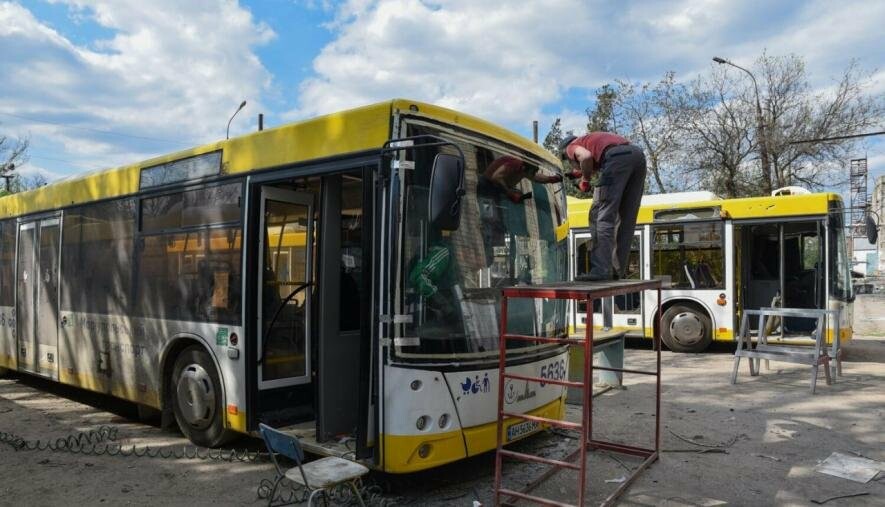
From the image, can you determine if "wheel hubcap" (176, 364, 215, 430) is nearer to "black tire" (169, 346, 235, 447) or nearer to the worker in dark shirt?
"black tire" (169, 346, 235, 447)

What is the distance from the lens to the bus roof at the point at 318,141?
4562mm

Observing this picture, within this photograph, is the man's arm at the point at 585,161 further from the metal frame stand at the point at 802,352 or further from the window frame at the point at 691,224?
the window frame at the point at 691,224

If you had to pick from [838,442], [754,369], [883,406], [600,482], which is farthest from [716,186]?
[600,482]

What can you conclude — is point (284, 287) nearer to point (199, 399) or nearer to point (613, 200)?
point (199, 399)

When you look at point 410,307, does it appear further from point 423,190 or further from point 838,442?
point 838,442

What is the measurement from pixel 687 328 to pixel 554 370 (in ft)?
25.7

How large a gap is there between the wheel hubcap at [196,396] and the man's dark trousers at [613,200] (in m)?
3.58

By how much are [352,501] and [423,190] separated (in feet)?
7.51

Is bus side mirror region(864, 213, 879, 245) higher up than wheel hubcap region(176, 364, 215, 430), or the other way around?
bus side mirror region(864, 213, 879, 245)

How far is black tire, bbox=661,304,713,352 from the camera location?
40.2ft

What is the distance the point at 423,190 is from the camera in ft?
14.6

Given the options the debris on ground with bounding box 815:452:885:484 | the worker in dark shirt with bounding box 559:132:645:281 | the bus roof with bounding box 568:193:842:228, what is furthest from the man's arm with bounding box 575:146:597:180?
the bus roof with bounding box 568:193:842:228

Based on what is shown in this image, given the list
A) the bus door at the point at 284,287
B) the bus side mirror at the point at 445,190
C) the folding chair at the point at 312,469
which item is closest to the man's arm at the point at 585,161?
the bus side mirror at the point at 445,190

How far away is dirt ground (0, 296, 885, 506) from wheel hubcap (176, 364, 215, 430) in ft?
1.34
